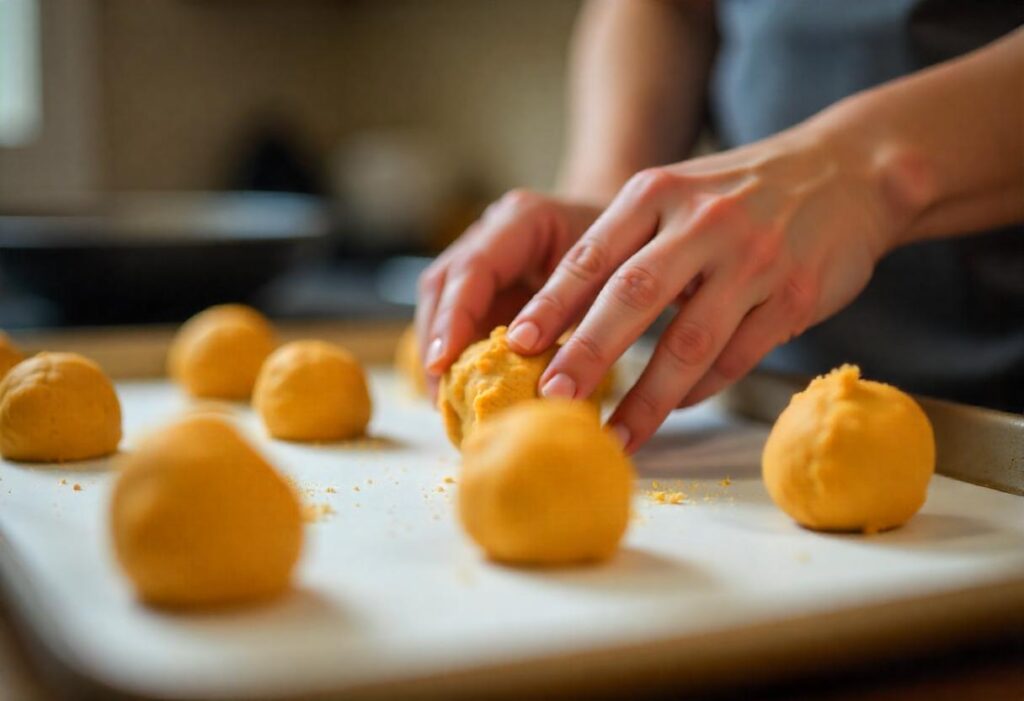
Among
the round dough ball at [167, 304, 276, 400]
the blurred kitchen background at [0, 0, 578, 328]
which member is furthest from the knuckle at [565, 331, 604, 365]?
the blurred kitchen background at [0, 0, 578, 328]

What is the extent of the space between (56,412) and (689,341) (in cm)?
64

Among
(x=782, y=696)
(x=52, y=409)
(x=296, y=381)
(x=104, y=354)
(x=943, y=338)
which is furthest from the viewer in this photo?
(x=104, y=354)

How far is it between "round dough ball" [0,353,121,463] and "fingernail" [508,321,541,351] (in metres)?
0.44

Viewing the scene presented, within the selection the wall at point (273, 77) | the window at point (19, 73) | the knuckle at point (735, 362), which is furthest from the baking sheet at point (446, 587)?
the window at point (19, 73)

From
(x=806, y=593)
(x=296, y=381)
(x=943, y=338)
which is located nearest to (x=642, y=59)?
(x=943, y=338)

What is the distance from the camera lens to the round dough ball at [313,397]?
1.25 meters

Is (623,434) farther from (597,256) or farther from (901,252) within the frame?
(901,252)

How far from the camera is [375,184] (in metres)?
3.79

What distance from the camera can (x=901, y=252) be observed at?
4.86 ft

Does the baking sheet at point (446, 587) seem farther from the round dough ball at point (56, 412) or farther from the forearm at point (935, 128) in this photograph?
the forearm at point (935, 128)

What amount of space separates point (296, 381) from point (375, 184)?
260 centimetres

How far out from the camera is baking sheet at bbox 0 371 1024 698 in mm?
624

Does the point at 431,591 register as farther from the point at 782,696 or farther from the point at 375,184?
the point at 375,184

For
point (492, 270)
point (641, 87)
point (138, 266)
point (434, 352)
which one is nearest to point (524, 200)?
point (492, 270)
